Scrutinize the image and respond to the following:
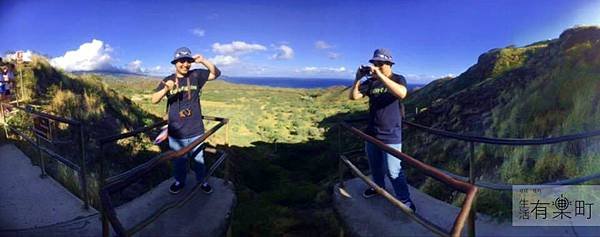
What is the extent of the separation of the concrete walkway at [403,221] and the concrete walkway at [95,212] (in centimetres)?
120

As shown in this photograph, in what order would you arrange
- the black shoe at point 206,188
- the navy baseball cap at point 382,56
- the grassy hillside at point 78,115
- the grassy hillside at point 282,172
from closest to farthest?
the navy baseball cap at point 382,56 → the black shoe at point 206,188 → the grassy hillside at point 282,172 → the grassy hillside at point 78,115

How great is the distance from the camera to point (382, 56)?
3658mm

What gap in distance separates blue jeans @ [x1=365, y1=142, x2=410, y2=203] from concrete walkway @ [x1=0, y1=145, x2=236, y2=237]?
1519 millimetres

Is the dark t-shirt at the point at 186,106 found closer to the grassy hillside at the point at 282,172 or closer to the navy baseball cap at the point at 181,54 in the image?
the navy baseball cap at the point at 181,54

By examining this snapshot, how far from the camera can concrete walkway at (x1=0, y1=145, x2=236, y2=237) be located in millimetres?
3715

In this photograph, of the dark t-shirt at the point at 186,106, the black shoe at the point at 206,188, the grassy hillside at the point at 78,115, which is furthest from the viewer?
the grassy hillside at the point at 78,115

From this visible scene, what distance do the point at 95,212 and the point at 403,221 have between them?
121 inches

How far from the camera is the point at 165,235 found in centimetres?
355

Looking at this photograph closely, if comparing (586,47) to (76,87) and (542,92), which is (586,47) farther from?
(76,87)

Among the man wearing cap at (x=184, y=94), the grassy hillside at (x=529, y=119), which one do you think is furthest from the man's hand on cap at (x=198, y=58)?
the grassy hillside at (x=529, y=119)

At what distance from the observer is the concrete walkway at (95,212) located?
3.71 metres

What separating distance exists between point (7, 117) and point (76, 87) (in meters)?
7.23

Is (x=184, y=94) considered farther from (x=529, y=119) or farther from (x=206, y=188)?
(x=529, y=119)

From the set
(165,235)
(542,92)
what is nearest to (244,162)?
(542,92)
